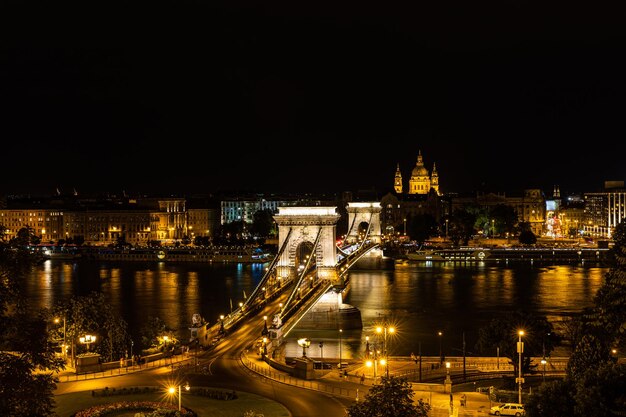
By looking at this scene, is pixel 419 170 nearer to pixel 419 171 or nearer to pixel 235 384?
pixel 419 171

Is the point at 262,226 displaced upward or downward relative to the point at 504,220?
downward

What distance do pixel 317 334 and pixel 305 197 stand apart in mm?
102568

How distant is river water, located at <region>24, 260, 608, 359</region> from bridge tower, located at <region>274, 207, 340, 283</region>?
10.1ft

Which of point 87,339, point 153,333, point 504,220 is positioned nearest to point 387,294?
point 153,333

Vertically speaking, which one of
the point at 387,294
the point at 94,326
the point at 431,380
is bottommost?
the point at 387,294

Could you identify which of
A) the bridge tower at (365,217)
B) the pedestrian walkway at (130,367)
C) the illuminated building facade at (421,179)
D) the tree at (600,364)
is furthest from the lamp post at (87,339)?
the illuminated building facade at (421,179)

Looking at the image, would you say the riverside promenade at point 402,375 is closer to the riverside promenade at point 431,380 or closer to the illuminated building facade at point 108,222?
the riverside promenade at point 431,380

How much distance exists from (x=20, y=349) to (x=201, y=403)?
22.8 feet

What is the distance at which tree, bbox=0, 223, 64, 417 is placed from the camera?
1104 cm

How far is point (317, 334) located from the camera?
112 ft

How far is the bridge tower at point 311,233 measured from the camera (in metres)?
38.6

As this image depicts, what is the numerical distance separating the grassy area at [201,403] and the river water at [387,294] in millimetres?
7618

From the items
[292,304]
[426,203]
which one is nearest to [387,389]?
[292,304]

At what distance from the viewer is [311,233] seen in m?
38.8
